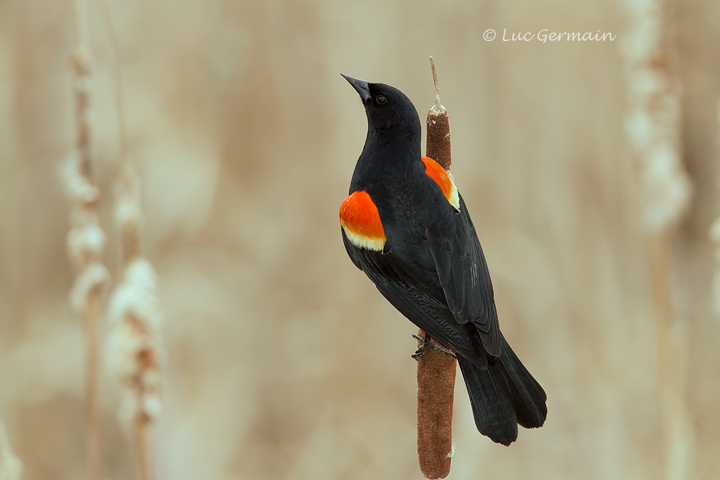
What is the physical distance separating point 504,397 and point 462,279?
0.25 meters

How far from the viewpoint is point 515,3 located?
2.81 metres

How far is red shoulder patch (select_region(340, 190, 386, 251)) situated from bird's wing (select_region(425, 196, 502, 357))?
0.35ft

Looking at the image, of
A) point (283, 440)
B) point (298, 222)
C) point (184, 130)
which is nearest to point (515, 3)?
point (298, 222)

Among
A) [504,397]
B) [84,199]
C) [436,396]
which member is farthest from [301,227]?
[436,396]

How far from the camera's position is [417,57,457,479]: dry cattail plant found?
0.94 m

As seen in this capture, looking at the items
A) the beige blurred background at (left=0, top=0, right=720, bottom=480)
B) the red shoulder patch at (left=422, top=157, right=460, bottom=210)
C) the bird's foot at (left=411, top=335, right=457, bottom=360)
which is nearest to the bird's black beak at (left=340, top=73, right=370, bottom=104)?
the red shoulder patch at (left=422, top=157, right=460, bottom=210)

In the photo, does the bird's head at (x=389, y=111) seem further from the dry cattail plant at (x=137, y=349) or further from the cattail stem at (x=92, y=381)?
the cattail stem at (x=92, y=381)

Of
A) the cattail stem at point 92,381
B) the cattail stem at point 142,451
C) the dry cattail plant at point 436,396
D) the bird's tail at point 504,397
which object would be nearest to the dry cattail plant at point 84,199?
the cattail stem at point 92,381

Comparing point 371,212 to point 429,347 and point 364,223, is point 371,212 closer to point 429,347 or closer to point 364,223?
point 364,223

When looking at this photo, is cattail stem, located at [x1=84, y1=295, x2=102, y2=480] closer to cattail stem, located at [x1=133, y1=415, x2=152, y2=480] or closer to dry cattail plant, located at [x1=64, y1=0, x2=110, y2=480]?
dry cattail plant, located at [x1=64, y1=0, x2=110, y2=480]

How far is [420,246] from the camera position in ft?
4.33

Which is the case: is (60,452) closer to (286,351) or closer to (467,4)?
(286,351)

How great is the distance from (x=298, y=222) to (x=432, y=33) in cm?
104

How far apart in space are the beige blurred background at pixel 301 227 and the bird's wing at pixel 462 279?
1.33m
